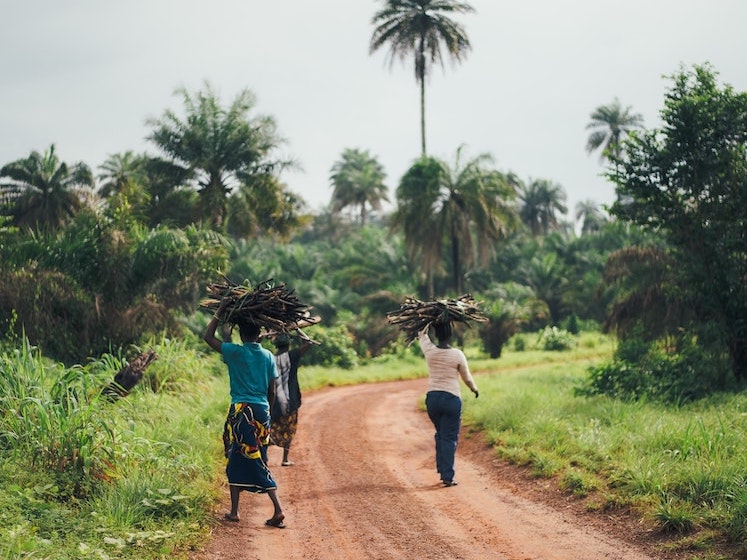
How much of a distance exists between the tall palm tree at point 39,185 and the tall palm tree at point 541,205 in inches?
1590

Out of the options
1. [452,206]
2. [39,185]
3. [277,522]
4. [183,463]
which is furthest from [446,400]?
[39,185]

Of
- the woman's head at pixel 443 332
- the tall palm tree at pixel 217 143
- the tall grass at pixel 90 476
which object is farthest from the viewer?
the tall palm tree at pixel 217 143

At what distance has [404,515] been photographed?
21.2 ft

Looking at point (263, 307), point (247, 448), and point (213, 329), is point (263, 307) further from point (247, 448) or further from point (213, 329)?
point (247, 448)

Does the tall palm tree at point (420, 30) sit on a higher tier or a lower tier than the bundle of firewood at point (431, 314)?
higher

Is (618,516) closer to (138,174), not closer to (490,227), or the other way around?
(138,174)

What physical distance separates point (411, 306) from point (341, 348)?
15.6 meters

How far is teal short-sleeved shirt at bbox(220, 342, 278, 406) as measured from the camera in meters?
5.96

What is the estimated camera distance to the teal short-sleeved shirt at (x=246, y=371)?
5.96 metres

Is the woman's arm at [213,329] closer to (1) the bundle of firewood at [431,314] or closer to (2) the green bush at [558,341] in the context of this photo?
(1) the bundle of firewood at [431,314]

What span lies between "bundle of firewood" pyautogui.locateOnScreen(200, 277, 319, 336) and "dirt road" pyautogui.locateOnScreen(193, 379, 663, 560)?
176cm

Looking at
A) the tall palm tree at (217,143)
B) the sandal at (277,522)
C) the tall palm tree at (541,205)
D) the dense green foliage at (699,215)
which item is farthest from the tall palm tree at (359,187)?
the sandal at (277,522)

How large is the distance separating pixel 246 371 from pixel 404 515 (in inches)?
78.6

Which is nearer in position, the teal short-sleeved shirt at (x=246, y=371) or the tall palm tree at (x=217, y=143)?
the teal short-sleeved shirt at (x=246, y=371)
